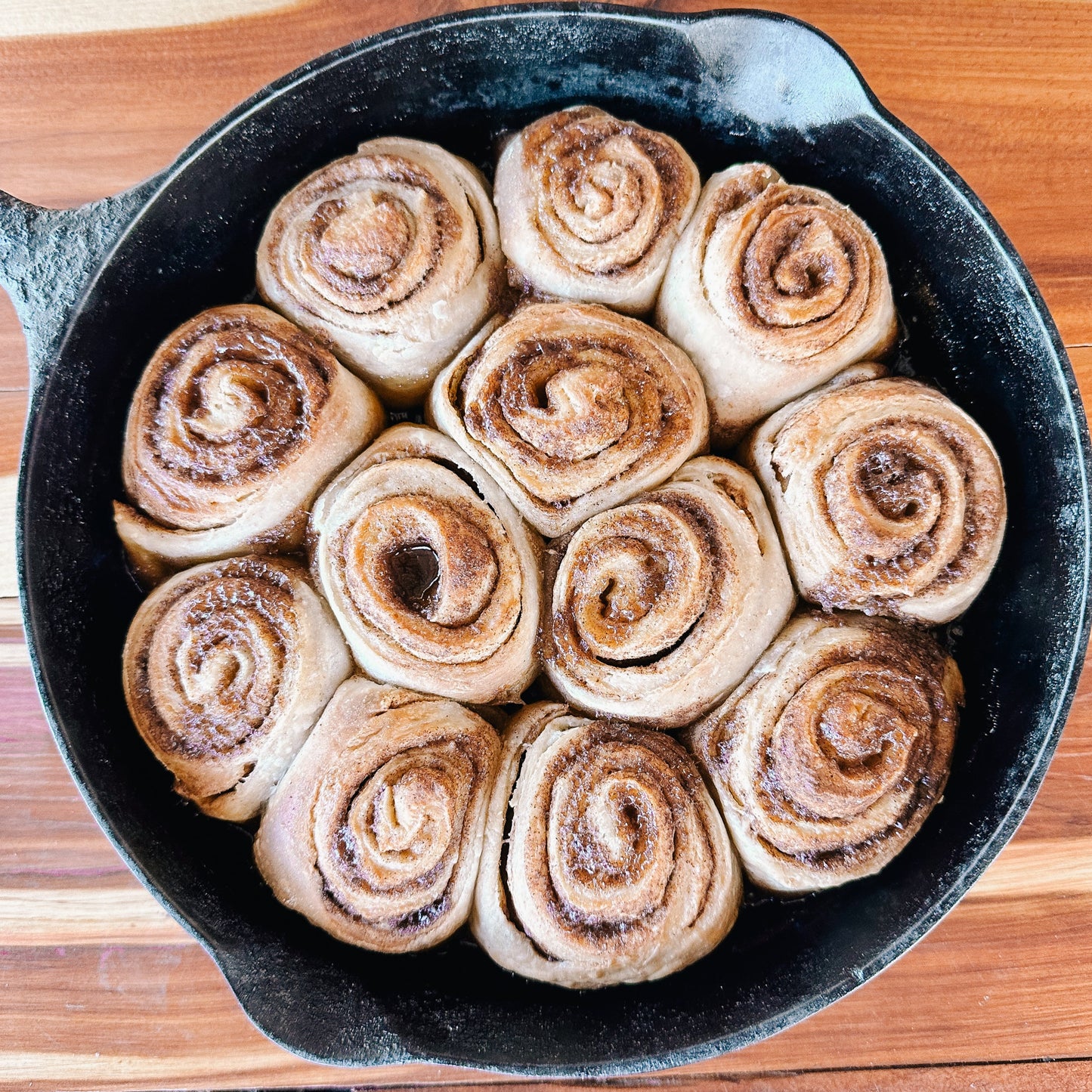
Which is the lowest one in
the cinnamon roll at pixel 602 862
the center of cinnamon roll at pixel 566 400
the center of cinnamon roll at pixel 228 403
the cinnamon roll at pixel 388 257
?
the cinnamon roll at pixel 602 862

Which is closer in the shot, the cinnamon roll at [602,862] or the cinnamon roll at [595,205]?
the cinnamon roll at [602,862]

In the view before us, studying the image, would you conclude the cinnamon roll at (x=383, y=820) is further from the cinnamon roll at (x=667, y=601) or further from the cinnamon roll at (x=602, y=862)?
the cinnamon roll at (x=667, y=601)

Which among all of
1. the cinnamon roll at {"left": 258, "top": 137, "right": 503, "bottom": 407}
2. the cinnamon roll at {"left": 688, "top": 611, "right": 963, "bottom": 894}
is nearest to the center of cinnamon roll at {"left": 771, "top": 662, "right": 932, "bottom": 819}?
the cinnamon roll at {"left": 688, "top": 611, "right": 963, "bottom": 894}

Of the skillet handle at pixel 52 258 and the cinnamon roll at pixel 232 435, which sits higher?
the skillet handle at pixel 52 258

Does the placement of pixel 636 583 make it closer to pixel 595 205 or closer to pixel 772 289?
pixel 772 289

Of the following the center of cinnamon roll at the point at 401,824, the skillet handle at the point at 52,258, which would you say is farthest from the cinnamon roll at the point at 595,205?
the center of cinnamon roll at the point at 401,824

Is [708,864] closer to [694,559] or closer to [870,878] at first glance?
[870,878]

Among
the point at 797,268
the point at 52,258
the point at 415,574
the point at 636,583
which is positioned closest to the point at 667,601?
the point at 636,583
